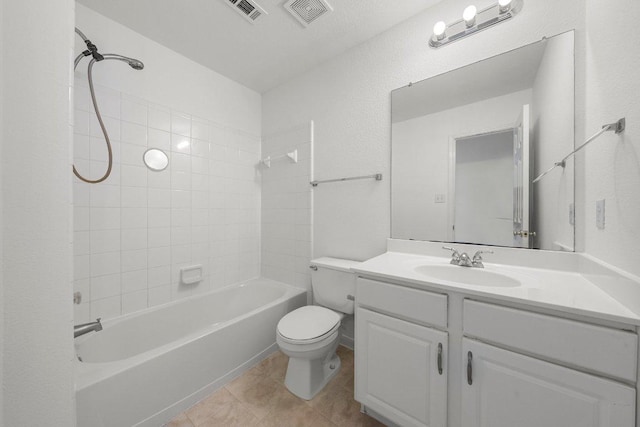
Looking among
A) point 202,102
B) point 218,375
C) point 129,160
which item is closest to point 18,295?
point 218,375

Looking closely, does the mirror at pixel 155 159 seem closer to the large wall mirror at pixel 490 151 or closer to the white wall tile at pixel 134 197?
the white wall tile at pixel 134 197

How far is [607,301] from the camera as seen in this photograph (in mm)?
707

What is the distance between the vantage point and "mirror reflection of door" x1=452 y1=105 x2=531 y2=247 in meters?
1.16

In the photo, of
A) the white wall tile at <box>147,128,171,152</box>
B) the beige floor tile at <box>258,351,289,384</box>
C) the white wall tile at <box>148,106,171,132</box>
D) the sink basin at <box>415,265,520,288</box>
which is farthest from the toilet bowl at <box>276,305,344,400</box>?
the white wall tile at <box>148,106,171,132</box>

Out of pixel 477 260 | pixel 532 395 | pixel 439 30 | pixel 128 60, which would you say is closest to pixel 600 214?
pixel 477 260

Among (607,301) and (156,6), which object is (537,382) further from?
(156,6)

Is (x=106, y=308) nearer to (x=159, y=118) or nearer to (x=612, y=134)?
(x=159, y=118)

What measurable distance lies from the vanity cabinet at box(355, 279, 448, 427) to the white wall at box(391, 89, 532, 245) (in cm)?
60

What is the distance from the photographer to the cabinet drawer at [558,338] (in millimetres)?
613

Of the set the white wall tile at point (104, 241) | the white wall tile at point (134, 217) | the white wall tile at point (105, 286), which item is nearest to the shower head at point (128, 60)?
the white wall tile at point (134, 217)

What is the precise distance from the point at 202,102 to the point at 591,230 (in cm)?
260

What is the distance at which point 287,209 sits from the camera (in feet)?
7.18

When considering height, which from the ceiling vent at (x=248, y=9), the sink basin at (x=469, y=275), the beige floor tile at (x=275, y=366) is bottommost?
the beige floor tile at (x=275, y=366)

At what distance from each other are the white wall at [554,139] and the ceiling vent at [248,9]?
62.1 inches
